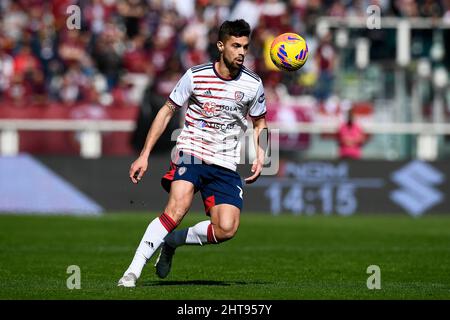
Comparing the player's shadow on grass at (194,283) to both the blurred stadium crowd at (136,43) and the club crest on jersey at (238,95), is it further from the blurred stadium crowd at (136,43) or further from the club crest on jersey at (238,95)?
the blurred stadium crowd at (136,43)

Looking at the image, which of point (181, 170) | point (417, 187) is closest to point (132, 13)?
point (417, 187)

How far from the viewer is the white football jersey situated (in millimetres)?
10578

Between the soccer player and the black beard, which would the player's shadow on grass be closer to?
the soccer player

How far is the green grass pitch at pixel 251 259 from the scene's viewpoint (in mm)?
10172

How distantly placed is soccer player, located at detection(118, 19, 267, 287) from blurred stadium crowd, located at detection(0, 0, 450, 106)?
13.5 metres

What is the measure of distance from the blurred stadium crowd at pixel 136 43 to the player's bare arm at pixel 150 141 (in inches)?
536

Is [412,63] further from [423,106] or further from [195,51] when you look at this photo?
[195,51]

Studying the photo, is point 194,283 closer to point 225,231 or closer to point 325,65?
point 225,231

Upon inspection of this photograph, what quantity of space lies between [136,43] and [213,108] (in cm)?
1694

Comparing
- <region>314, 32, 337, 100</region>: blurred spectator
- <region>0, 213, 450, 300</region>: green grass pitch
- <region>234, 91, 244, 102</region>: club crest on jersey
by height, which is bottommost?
<region>0, 213, 450, 300</region>: green grass pitch

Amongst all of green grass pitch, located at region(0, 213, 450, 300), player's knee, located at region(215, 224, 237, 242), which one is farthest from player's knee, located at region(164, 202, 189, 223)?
green grass pitch, located at region(0, 213, 450, 300)

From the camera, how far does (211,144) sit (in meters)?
10.7
